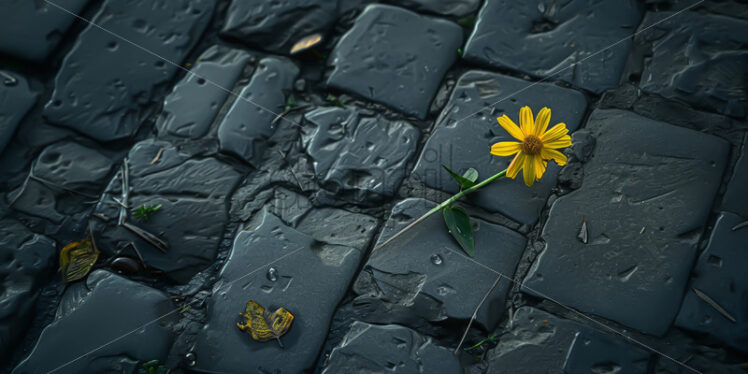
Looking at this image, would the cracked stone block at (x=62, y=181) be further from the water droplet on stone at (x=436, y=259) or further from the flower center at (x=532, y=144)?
the flower center at (x=532, y=144)

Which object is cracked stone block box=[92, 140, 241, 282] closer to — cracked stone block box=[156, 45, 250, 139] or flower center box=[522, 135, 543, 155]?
cracked stone block box=[156, 45, 250, 139]

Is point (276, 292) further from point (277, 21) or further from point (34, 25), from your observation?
point (34, 25)

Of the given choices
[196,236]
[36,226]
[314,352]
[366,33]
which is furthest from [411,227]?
[36,226]

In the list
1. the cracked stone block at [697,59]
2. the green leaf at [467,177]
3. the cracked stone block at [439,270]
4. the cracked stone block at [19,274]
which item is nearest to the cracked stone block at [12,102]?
the cracked stone block at [19,274]

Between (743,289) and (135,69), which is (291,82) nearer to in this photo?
(135,69)

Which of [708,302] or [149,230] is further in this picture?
[149,230]

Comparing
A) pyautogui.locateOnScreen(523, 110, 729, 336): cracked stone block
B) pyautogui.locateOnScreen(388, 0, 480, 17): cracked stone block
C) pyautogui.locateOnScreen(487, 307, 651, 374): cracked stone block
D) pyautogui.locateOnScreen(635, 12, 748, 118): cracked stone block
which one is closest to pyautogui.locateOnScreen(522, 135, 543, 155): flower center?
pyautogui.locateOnScreen(523, 110, 729, 336): cracked stone block
